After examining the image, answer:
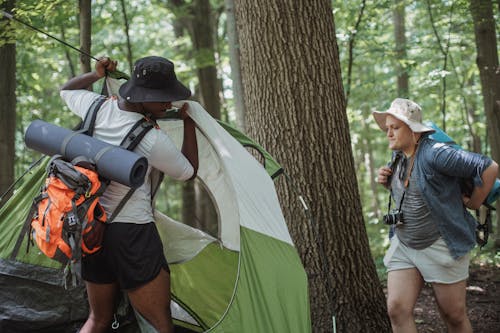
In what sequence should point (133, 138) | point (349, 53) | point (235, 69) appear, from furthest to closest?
point (349, 53), point (235, 69), point (133, 138)

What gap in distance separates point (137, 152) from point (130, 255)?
0.57 metres

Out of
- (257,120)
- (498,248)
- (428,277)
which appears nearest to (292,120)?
(257,120)

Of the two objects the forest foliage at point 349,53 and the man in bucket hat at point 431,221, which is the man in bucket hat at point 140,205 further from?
the forest foliage at point 349,53

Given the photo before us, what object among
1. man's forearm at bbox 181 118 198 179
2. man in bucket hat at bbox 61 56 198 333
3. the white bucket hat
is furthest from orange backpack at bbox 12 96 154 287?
the white bucket hat

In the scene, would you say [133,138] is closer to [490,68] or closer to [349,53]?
[490,68]

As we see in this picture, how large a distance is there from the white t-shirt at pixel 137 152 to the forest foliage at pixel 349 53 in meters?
1.58

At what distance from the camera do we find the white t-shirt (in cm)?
286

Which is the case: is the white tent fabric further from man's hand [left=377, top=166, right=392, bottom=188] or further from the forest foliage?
the forest foliage

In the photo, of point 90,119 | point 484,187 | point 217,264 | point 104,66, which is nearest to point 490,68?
point 484,187

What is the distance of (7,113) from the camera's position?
5824 mm

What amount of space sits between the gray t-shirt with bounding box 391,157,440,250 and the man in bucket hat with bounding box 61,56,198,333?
1339 mm

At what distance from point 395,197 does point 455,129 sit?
12638mm

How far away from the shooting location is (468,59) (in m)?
14.3

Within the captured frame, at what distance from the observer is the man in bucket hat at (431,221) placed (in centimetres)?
312
